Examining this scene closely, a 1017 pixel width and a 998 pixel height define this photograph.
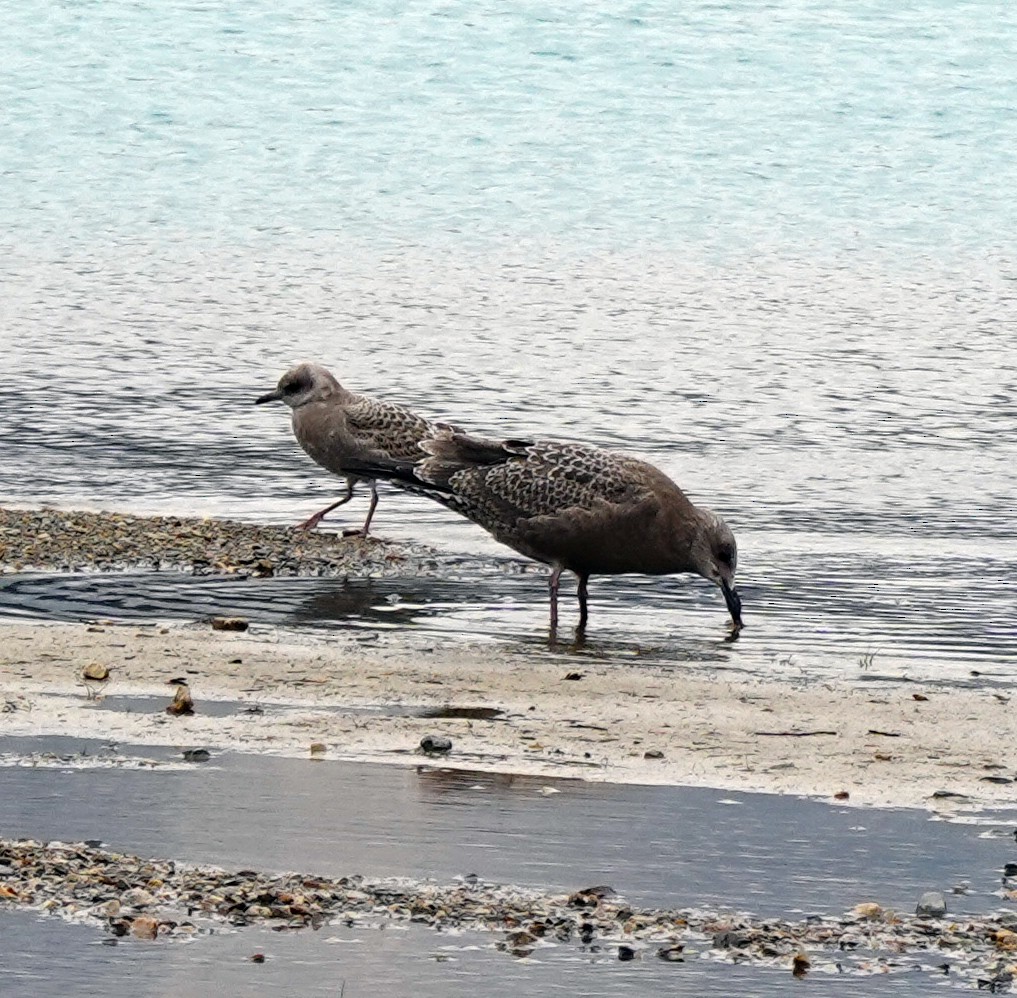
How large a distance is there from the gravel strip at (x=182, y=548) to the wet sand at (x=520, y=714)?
1.81 metres

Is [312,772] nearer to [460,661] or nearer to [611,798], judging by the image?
[611,798]

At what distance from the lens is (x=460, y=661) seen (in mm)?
11594

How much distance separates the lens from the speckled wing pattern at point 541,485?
12680mm

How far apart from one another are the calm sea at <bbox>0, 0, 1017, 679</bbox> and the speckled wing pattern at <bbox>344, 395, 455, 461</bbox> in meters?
0.77

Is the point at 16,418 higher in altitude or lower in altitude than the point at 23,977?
lower

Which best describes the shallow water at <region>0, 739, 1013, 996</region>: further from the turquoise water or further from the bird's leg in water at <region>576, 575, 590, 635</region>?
the turquoise water

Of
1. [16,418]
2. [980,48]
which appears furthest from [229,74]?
[16,418]

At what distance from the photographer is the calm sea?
51.3ft

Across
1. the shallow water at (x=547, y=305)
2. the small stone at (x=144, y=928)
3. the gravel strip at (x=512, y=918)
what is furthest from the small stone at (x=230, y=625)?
the small stone at (x=144, y=928)

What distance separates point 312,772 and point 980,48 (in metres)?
47.8

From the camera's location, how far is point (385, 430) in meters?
15.1

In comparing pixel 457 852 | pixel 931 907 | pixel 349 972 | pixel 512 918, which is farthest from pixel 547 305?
pixel 349 972

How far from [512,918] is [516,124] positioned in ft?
131

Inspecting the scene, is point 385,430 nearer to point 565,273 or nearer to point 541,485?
point 541,485
